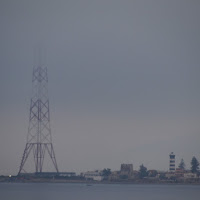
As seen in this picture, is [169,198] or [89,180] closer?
[169,198]

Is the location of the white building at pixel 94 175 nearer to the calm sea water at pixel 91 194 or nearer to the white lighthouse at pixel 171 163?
the white lighthouse at pixel 171 163

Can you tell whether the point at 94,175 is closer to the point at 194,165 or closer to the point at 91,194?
the point at 194,165

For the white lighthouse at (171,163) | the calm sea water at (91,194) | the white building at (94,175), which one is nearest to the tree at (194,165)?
the white lighthouse at (171,163)

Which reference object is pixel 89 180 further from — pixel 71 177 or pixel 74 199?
pixel 74 199

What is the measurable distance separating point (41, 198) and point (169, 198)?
17.4 meters

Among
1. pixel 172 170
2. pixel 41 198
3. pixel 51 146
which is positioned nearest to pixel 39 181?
pixel 51 146

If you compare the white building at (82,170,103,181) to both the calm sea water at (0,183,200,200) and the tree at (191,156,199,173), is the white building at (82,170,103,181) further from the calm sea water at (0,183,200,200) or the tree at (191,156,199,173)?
the calm sea water at (0,183,200,200)

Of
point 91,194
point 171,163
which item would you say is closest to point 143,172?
point 171,163

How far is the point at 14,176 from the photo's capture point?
153875 mm

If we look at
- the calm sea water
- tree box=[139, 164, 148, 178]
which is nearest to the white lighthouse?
tree box=[139, 164, 148, 178]

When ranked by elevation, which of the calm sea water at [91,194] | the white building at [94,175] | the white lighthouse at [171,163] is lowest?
the calm sea water at [91,194]

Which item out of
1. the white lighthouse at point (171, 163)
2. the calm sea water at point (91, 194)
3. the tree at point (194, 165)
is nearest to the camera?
the calm sea water at point (91, 194)

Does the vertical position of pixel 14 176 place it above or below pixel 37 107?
below

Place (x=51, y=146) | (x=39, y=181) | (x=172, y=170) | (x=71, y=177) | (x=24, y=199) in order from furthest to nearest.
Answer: (x=172, y=170), (x=71, y=177), (x=39, y=181), (x=51, y=146), (x=24, y=199)
